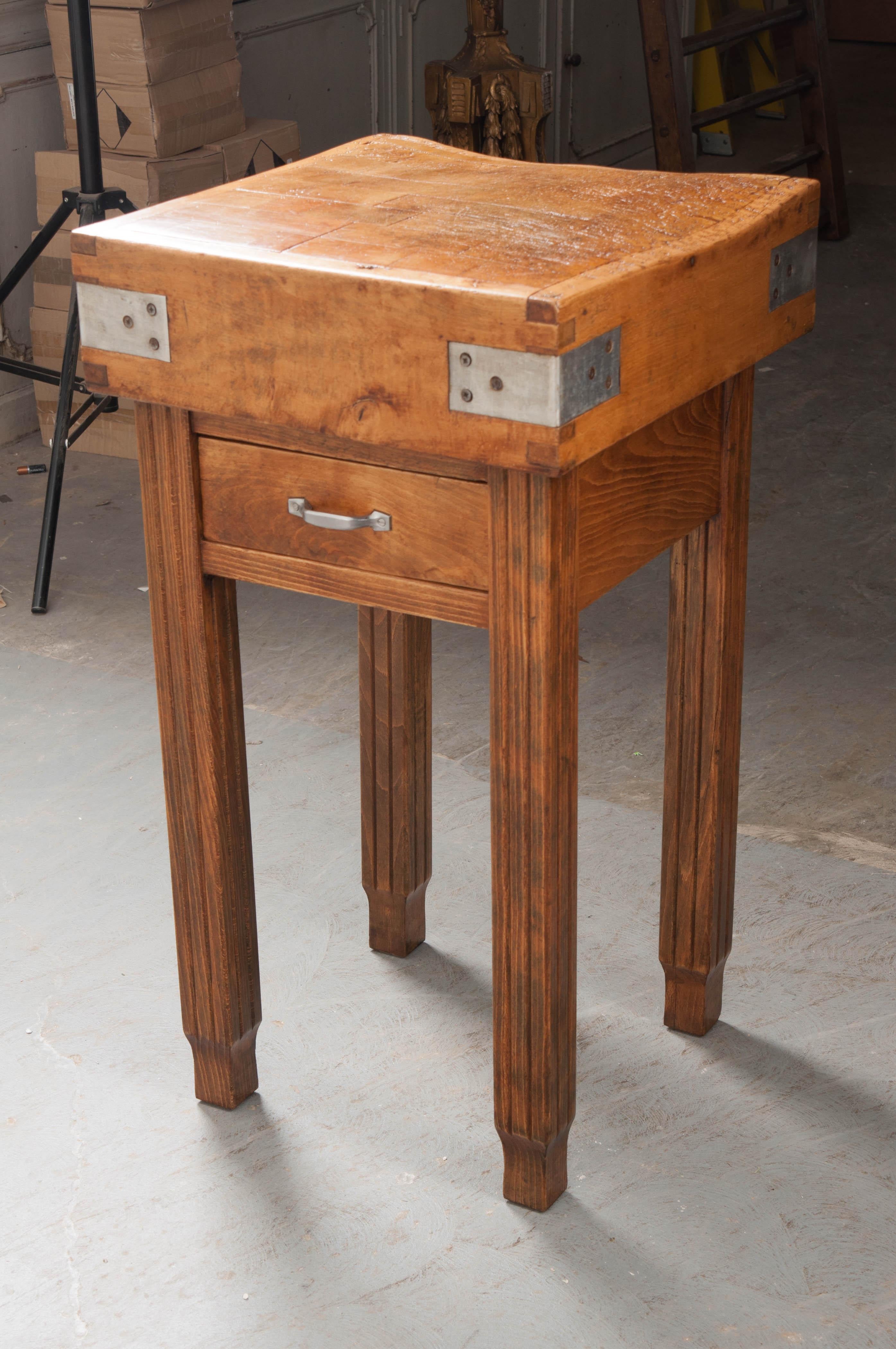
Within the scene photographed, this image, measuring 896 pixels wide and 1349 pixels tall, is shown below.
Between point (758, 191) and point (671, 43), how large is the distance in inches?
147

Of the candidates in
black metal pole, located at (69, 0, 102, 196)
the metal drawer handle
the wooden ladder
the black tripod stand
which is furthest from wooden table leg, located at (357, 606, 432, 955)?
the wooden ladder

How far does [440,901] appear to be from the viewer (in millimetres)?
2174

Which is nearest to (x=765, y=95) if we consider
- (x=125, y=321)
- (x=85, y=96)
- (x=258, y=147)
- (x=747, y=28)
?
(x=747, y=28)

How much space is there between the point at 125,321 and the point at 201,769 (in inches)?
17.8

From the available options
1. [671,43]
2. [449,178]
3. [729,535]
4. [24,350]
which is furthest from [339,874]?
[671,43]

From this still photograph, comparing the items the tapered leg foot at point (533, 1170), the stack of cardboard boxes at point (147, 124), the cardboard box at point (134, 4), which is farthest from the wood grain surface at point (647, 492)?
the cardboard box at point (134, 4)

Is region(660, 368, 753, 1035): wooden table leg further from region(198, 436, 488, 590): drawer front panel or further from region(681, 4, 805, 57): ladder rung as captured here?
region(681, 4, 805, 57): ladder rung

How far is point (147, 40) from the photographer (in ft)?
11.3

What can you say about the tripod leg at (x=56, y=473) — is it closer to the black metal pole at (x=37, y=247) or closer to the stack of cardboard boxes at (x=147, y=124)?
the black metal pole at (x=37, y=247)

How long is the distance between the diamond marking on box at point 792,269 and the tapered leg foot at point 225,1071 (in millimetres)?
960

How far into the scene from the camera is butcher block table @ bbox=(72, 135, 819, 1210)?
128cm

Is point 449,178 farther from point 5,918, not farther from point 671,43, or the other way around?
point 671,43

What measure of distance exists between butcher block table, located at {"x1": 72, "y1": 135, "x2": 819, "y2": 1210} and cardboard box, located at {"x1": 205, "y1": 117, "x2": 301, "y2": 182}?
2081mm

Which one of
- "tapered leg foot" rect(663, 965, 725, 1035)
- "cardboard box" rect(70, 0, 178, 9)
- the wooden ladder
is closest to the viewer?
"tapered leg foot" rect(663, 965, 725, 1035)
